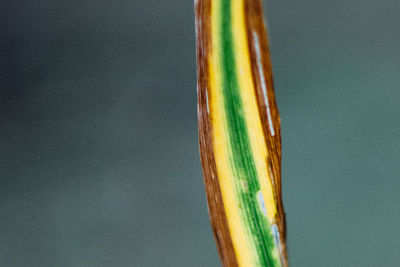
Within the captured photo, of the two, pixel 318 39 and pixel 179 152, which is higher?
pixel 318 39

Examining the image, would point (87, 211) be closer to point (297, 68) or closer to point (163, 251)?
point (163, 251)

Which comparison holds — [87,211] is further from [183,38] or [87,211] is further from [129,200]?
[183,38]

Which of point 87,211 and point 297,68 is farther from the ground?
point 297,68

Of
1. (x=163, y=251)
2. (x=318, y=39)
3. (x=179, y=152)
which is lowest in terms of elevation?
(x=163, y=251)

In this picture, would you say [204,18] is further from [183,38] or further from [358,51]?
[358,51]

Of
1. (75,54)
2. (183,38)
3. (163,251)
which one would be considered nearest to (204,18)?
(183,38)

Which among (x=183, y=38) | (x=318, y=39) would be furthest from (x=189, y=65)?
(x=318, y=39)
